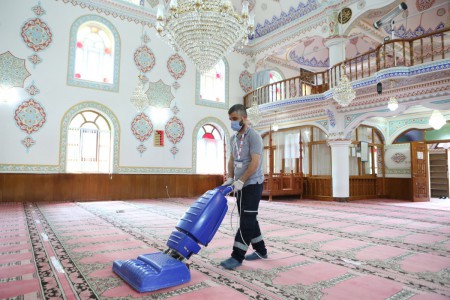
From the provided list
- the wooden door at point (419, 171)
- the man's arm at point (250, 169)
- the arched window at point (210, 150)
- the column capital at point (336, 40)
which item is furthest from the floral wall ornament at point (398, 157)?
the man's arm at point (250, 169)

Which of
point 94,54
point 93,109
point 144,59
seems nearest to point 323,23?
point 144,59

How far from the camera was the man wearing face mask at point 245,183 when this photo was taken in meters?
2.34

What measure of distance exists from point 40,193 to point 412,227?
7553mm

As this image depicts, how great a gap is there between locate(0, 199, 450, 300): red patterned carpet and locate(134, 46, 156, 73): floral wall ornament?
5508 mm

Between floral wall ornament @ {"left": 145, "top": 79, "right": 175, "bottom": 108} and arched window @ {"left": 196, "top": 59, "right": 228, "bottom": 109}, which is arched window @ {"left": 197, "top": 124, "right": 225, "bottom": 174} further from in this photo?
floral wall ornament @ {"left": 145, "top": 79, "right": 175, "bottom": 108}

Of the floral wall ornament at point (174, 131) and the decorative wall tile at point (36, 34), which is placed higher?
the decorative wall tile at point (36, 34)

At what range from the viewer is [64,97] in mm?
7645

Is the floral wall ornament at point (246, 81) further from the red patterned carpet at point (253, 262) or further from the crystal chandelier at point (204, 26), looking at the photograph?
the red patterned carpet at point (253, 262)

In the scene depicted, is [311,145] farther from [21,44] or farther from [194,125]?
[21,44]

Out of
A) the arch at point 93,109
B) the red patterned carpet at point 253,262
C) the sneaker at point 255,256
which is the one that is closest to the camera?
the red patterned carpet at point 253,262

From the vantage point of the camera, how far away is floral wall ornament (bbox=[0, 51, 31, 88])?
6934mm

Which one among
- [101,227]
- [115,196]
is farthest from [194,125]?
[101,227]

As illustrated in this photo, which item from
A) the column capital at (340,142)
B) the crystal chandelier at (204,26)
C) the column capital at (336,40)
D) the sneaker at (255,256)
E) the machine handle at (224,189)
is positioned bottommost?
the sneaker at (255,256)

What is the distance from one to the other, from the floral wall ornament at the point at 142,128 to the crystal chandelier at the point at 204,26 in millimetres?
4123
